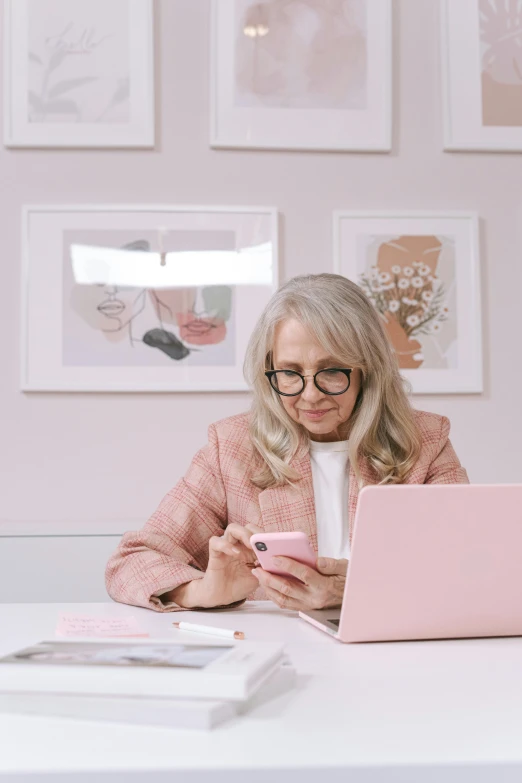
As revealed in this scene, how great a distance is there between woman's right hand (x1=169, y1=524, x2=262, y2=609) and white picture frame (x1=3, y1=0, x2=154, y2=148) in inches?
61.9

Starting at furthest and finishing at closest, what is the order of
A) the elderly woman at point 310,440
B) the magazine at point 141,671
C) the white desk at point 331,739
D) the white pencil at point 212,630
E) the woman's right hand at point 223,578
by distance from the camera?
the elderly woman at point 310,440, the woman's right hand at point 223,578, the white pencil at point 212,630, the magazine at point 141,671, the white desk at point 331,739

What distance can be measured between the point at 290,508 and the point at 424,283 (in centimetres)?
115

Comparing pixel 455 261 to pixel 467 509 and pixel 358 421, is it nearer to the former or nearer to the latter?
pixel 358 421

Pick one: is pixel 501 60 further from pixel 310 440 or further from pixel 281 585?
pixel 281 585

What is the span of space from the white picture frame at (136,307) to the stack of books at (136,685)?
1.80m

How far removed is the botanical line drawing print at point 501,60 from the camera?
109 inches

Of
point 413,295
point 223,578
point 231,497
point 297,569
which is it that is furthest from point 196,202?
point 297,569

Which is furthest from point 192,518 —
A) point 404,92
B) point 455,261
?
point 404,92

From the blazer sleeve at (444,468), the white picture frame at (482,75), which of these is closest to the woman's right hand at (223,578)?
the blazer sleeve at (444,468)

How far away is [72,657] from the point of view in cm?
84

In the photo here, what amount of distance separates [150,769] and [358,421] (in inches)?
53.9

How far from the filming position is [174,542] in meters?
1.77

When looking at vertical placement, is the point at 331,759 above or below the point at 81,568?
above

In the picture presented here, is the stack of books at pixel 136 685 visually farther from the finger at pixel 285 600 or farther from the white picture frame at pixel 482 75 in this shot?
the white picture frame at pixel 482 75
